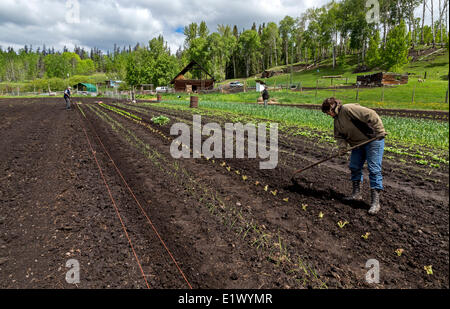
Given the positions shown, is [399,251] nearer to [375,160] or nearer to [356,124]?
[375,160]

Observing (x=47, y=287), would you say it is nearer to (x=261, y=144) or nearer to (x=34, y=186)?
(x=34, y=186)

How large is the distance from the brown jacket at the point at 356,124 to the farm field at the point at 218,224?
65 cm

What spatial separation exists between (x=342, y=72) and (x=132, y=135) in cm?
5569

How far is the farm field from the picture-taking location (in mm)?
2932

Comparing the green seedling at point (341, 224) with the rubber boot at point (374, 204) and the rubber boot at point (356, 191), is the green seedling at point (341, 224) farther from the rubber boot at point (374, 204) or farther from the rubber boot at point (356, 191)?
the rubber boot at point (356, 191)

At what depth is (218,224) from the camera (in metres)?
4.05

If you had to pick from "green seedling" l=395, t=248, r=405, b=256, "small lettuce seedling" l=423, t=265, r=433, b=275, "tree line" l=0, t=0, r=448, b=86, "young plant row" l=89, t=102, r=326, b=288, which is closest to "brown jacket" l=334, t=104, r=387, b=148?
"green seedling" l=395, t=248, r=405, b=256

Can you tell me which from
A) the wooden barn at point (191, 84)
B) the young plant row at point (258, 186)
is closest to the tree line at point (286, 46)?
the wooden barn at point (191, 84)

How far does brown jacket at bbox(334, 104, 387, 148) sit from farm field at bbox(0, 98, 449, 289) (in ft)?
2.14

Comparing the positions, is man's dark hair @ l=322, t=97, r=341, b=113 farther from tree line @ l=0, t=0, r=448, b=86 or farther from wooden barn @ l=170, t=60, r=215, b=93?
wooden barn @ l=170, t=60, r=215, b=93

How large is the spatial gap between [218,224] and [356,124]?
103 inches

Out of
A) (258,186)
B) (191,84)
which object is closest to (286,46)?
(191,84)

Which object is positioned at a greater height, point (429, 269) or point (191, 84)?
point (191, 84)

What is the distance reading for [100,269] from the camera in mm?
3084
